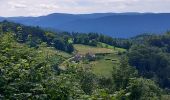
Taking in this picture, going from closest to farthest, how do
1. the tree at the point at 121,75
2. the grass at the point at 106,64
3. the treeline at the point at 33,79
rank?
the treeline at the point at 33,79 → the tree at the point at 121,75 → the grass at the point at 106,64

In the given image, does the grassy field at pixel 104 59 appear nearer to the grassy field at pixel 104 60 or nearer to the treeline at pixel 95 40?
the grassy field at pixel 104 60

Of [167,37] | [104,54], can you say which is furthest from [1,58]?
[167,37]

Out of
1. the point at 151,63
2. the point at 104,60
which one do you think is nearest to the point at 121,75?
the point at 151,63

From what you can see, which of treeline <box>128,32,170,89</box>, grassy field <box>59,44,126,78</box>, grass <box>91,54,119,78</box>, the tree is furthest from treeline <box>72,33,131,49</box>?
the tree

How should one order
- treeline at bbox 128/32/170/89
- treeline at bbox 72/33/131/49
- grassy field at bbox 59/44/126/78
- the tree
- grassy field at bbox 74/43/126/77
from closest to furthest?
the tree → grassy field at bbox 74/43/126/77 → treeline at bbox 128/32/170/89 → grassy field at bbox 59/44/126/78 → treeline at bbox 72/33/131/49

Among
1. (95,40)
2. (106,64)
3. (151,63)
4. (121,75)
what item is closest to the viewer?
(121,75)

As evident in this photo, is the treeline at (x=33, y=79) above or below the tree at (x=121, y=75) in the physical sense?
above

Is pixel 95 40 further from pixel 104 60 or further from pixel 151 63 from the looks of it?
pixel 151 63

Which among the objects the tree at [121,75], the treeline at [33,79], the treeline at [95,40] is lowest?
the treeline at [95,40]

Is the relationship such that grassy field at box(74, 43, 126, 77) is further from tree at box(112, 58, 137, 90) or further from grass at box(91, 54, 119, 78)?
tree at box(112, 58, 137, 90)

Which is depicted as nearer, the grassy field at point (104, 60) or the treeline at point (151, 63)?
the grassy field at point (104, 60)

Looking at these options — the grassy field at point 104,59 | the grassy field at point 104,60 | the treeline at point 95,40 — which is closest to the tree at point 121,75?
the grassy field at point 104,60
